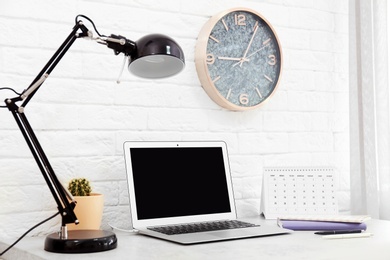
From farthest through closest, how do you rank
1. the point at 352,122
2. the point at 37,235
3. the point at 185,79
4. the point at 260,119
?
the point at 352,122, the point at 260,119, the point at 185,79, the point at 37,235

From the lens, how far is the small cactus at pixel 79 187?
5.03 feet

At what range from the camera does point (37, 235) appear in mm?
A: 1576

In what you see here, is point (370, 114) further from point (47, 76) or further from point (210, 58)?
point (47, 76)

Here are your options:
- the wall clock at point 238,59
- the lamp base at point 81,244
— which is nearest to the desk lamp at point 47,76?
the lamp base at point 81,244

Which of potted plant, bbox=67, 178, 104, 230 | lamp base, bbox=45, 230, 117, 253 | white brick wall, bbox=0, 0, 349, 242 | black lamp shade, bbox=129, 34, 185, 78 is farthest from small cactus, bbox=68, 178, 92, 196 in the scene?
black lamp shade, bbox=129, 34, 185, 78

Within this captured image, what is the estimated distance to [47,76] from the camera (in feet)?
4.34

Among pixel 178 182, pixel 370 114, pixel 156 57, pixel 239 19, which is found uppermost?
pixel 239 19

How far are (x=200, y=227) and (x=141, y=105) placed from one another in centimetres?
44

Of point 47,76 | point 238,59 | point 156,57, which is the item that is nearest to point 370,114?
point 238,59

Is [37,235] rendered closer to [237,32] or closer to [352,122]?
[237,32]

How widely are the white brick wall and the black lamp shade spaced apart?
0.26 metres

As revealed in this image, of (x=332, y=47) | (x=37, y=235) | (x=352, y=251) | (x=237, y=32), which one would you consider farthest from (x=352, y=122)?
(x=37, y=235)

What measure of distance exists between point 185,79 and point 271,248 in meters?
0.73

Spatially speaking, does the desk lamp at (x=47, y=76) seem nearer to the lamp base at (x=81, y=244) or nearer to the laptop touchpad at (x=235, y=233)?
the lamp base at (x=81, y=244)
